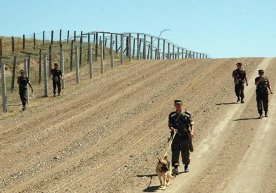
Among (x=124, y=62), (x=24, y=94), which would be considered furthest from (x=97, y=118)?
(x=124, y=62)

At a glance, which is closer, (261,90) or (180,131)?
(180,131)

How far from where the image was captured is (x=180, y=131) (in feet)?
42.2

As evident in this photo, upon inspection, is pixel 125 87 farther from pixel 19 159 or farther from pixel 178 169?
pixel 178 169

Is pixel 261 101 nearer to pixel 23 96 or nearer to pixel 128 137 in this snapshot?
pixel 128 137

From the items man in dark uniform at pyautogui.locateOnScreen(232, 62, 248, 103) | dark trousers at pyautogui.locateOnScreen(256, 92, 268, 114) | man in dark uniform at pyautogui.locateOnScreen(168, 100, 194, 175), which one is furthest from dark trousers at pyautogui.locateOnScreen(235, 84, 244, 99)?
man in dark uniform at pyautogui.locateOnScreen(168, 100, 194, 175)

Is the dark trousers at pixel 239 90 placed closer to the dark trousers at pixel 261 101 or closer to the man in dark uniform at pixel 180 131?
the dark trousers at pixel 261 101

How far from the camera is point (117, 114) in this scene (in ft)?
70.1

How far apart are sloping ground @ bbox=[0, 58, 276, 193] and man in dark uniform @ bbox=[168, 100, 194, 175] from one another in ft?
1.59

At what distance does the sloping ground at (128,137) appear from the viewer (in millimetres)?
12906

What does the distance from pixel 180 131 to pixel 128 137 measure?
5.08 metres

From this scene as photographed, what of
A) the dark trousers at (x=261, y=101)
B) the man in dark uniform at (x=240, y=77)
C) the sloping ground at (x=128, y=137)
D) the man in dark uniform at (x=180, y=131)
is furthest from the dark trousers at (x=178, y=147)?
the man in dark uniform at (x=240, y=77)

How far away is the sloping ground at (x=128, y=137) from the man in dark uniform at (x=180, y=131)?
0.48m

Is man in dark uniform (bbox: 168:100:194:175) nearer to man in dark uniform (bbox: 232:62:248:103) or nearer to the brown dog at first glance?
the brown dog

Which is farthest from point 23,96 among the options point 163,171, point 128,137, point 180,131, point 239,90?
point 163,171
